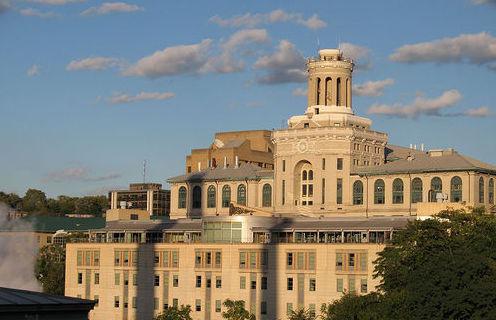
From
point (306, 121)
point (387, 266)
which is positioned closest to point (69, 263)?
point (306, 121)

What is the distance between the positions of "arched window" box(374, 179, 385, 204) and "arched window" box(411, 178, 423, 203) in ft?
16.5

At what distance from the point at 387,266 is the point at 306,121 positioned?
230 ft

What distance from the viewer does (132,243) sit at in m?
176

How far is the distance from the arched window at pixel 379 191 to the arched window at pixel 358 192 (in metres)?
2.39

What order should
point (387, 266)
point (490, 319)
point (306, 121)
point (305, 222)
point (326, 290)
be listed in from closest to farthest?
point (490, 319), point (387, 266), point (326, 290), point (305, 222), point (306, 121)

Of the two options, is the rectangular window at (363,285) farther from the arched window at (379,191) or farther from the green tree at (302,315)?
the arched window at (379,191)

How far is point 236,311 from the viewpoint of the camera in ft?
481

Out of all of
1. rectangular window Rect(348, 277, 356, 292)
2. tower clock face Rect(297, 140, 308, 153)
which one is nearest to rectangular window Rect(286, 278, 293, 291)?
rectangular window Rect(348, 277, 356, 292)

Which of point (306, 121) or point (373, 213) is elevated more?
point (306, 121)

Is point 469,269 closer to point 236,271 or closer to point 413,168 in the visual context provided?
point 236,271

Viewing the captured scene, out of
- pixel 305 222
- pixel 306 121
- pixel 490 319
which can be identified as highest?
pixel 306 121

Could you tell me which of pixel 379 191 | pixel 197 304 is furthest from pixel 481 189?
pixel 197 304

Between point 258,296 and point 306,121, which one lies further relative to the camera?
point 306,121

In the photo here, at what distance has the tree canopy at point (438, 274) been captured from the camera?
352 ft
